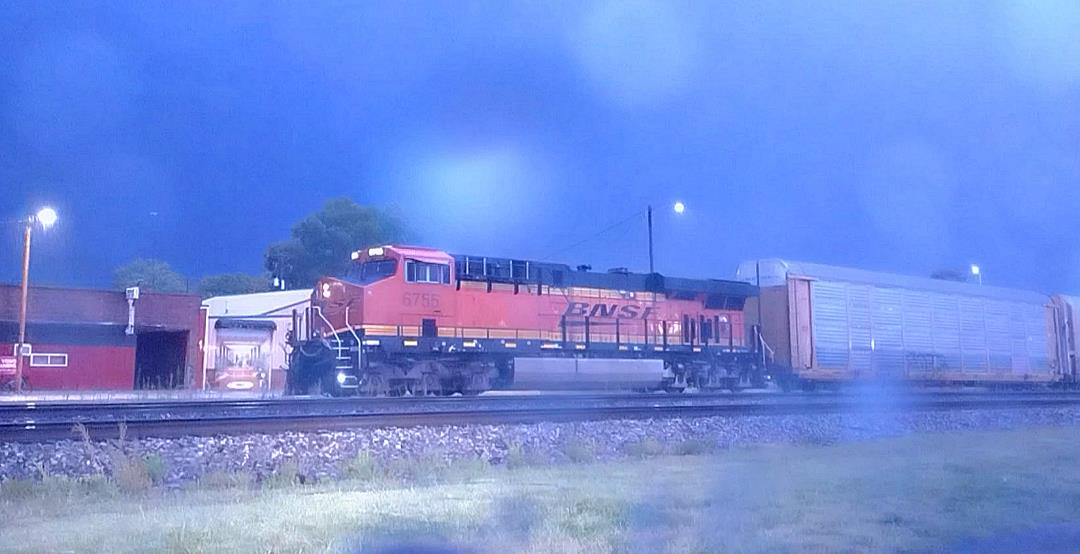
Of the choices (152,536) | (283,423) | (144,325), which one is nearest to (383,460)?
(283,423)

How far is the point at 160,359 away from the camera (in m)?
44.4

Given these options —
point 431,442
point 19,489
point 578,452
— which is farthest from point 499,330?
point 19,489

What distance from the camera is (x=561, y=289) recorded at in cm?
2767

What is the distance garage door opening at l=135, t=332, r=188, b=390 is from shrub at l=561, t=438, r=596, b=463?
1194 inches

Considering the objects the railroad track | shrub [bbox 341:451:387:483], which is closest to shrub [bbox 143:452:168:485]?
the railroad track

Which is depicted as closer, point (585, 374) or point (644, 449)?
point (644, 449)

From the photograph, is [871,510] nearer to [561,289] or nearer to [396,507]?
[396,507]

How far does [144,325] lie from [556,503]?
36.3 metres

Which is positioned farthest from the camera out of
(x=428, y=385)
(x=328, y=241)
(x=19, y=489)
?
(x=328, y=241)

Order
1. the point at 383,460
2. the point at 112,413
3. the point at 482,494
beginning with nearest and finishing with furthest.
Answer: the point at 482,494 → the point at 383,460 → the point at 112,413

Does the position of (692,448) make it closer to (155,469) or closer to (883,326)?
(155,469)

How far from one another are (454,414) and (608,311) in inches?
530

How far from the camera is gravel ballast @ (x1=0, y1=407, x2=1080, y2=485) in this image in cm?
1193

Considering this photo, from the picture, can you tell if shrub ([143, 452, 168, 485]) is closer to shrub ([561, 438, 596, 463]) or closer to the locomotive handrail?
shrub ([561, 438, 596, 463])
